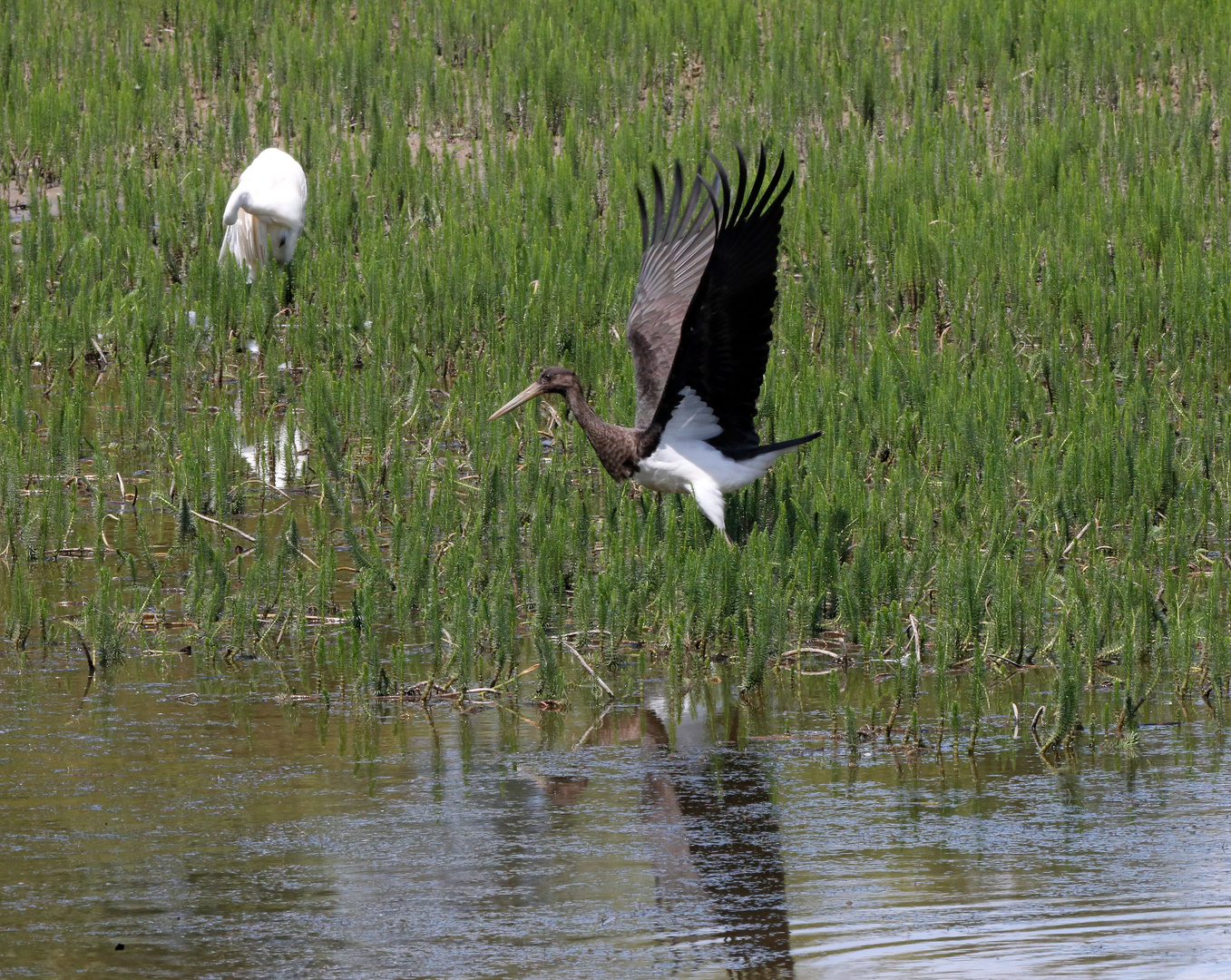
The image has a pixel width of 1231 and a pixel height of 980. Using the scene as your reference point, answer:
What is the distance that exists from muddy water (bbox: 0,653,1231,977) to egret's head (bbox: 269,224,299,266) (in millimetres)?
5758

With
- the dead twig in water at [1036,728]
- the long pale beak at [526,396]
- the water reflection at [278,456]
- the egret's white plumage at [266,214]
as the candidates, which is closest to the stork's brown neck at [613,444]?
the long pale beak at [526,396]

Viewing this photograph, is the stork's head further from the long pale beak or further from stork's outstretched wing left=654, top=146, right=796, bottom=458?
stork's outstretched wing left=654, top=146, right=796, bottom=458

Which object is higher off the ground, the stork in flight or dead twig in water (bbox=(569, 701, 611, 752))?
the stork in flight

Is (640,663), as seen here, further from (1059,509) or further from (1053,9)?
(1053,9)

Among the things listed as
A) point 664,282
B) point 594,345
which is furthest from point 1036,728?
point 594,345

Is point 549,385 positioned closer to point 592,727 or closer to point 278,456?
point 278,456

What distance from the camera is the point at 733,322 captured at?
263 inches

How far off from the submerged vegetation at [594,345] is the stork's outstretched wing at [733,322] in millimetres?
406

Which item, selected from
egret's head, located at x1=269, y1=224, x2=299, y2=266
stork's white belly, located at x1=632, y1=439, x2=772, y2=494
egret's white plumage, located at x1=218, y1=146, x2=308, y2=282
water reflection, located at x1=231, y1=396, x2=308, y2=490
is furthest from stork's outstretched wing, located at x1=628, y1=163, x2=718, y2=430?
egret's head, located at x1=269, y1=224, x2=299, y2=266

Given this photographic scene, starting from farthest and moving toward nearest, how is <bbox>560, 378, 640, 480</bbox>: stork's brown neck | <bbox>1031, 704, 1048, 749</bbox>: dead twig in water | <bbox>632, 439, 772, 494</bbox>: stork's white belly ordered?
<bbox>560, 378, 640, 480</bbox>: stork's brown neck → <bbox>632, 439, 772, 494</bbox>: stork's white belly → <bbox>1031, 704, 1048, 749</bbox>: dead twig in water

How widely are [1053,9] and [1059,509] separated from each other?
8.89 meters

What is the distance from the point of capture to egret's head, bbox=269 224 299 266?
11125mm

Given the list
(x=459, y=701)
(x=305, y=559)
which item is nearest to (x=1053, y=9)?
(x=305, y=559)

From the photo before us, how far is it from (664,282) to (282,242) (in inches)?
159
